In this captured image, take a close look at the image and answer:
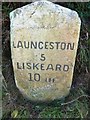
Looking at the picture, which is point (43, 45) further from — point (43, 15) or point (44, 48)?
point (43, 15)

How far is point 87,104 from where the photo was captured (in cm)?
229

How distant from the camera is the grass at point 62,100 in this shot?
2.22 m

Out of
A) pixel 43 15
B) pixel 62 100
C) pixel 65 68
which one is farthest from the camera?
pixel 62 100

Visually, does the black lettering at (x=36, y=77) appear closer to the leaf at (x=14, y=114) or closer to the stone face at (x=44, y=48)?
the stone face at (x=44, y=48)

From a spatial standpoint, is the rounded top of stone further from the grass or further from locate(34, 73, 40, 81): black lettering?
the grass

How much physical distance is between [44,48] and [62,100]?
0.42 m

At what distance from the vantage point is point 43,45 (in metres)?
2.07

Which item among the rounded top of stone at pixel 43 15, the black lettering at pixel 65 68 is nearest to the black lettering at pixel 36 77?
the black lettering at pixel 65 68

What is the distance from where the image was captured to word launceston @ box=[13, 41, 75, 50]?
2.06 meters

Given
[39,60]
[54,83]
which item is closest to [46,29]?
[39,60]

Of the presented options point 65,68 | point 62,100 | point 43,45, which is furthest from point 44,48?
point 62,100

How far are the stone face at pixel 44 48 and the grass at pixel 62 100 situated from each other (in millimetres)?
70

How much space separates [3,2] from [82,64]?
74cm

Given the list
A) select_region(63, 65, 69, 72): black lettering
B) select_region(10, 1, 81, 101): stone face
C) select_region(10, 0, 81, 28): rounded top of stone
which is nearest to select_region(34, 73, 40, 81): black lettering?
select_region(10, 1, 81, 101): stone face
